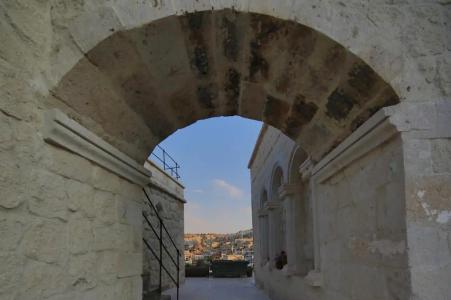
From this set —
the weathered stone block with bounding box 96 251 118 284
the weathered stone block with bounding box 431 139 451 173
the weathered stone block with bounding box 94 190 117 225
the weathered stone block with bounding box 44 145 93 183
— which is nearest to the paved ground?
the weathered stone block with bounding box 96 251 118 284

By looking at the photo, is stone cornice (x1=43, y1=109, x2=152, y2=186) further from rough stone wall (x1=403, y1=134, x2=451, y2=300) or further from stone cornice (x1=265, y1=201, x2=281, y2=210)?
stone cornice (x1=265, y1=201, x2=281, y2=210)

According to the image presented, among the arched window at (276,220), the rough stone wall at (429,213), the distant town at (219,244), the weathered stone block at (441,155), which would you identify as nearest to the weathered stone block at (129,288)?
the rough stone wall at (429,213)

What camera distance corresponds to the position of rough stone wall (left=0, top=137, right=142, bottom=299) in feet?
6.32

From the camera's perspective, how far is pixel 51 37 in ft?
7.52

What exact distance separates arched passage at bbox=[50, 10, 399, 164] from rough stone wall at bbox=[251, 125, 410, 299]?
0.29 m

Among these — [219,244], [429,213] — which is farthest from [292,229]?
[219,244]

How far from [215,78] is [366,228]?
1.37 meters

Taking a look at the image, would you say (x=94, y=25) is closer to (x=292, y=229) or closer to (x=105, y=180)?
(x=105, y=180)

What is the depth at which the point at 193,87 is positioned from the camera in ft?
10.1

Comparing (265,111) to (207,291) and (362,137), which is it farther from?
(207,291)

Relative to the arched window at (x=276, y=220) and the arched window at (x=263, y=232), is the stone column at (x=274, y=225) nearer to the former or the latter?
the arched window at (x=276, y=220)

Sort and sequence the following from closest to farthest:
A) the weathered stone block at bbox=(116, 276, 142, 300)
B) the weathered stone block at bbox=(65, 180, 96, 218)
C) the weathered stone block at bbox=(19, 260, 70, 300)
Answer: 1. the weathered stone block at bbox=(19, 260, 70, 300)
2. the weathered stone block at bbox=(65, 180, 96, 218)
3. the weathered stone block at bbox=(116, 276, 142, 300)

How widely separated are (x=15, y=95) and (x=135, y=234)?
5.42ft

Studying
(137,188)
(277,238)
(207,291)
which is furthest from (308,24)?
(207,291)
